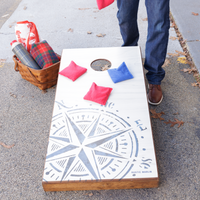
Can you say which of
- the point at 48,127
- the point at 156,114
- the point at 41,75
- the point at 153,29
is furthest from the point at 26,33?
the point at 156,114

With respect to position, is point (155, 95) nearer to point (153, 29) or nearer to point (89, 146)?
point (153, 29)

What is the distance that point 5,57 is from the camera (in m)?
2.75

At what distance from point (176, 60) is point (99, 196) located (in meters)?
1.92

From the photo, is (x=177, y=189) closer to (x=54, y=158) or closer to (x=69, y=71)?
(x=54, y=158)

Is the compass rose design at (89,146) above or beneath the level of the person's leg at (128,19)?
beneath

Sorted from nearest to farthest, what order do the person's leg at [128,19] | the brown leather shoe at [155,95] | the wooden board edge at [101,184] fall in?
the wooden board edge at [101,184]
the person's leg at [128,19]
the brown leather shoe at [155,95]

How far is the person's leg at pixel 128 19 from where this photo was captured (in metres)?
1.90

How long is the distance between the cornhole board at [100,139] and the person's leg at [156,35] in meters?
0.17

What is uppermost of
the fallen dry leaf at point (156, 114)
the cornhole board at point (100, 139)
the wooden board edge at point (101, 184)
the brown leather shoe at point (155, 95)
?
the cornhole board at point (100, 139)

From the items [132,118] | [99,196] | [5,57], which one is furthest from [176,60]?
[5,57]

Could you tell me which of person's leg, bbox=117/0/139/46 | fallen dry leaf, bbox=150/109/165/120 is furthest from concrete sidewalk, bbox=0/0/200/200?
person's leg, bbox=117/0/139/46

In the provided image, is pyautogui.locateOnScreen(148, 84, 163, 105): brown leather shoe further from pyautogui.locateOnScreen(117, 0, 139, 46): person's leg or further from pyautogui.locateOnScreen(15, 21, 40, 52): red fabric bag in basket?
pyautogui.locateOnScreen(15, 21, 40, 52): red fabric bag in basket

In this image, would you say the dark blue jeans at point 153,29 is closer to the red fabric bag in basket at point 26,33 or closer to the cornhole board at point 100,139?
the cornhole board at point 100,139

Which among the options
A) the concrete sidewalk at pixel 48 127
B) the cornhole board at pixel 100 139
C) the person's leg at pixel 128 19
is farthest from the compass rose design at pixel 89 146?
the person's leg at pixel 128 19
